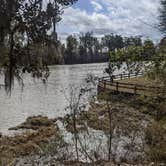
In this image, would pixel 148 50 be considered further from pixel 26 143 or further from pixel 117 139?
pixel 26 143

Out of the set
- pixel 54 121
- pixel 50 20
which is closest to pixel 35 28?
pixel 50 20

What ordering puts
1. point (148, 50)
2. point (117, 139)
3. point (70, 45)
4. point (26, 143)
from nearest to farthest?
point (148, 50), point (117, 139), point (26, 143), point (70, 45)

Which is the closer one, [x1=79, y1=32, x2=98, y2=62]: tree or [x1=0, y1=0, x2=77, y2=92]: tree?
[x1=0, y1=0, x2=77, y2=92]: tree

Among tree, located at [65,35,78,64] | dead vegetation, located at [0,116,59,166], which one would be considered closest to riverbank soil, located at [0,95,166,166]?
dead vegetation, located at [0,116,59,166]

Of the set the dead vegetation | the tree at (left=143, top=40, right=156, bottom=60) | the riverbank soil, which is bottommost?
the dead vegetation

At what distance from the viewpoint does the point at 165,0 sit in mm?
10570

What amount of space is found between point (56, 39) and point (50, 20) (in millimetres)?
783

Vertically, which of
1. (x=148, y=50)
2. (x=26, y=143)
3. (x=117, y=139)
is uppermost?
(x=148, y=50)

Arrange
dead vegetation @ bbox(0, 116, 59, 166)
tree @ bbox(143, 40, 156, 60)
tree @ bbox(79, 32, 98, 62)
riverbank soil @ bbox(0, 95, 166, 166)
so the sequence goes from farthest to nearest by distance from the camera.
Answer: tree @ bbox(79, 32, 98, 62) → dead vegetation @ bbox(0, 116, 59, 166) → riverbank soil @ bbox(0, 95, 166, 166) → tree @ bbox(143, 40, 156, 60)

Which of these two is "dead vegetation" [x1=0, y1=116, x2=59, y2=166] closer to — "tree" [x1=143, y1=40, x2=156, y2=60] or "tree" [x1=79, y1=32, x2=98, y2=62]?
"tree" [x1=143, y1=40, x2=156, y2=60]

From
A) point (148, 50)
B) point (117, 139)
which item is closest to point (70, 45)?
point (117, 139)

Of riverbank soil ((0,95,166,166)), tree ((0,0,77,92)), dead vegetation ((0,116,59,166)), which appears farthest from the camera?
dead vegetation ((0,116,59,166))

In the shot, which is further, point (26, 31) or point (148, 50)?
point (148, 50)

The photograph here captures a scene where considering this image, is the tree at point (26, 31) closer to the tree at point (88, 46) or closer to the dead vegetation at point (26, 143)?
the dead vegetation at point (26, 143)
